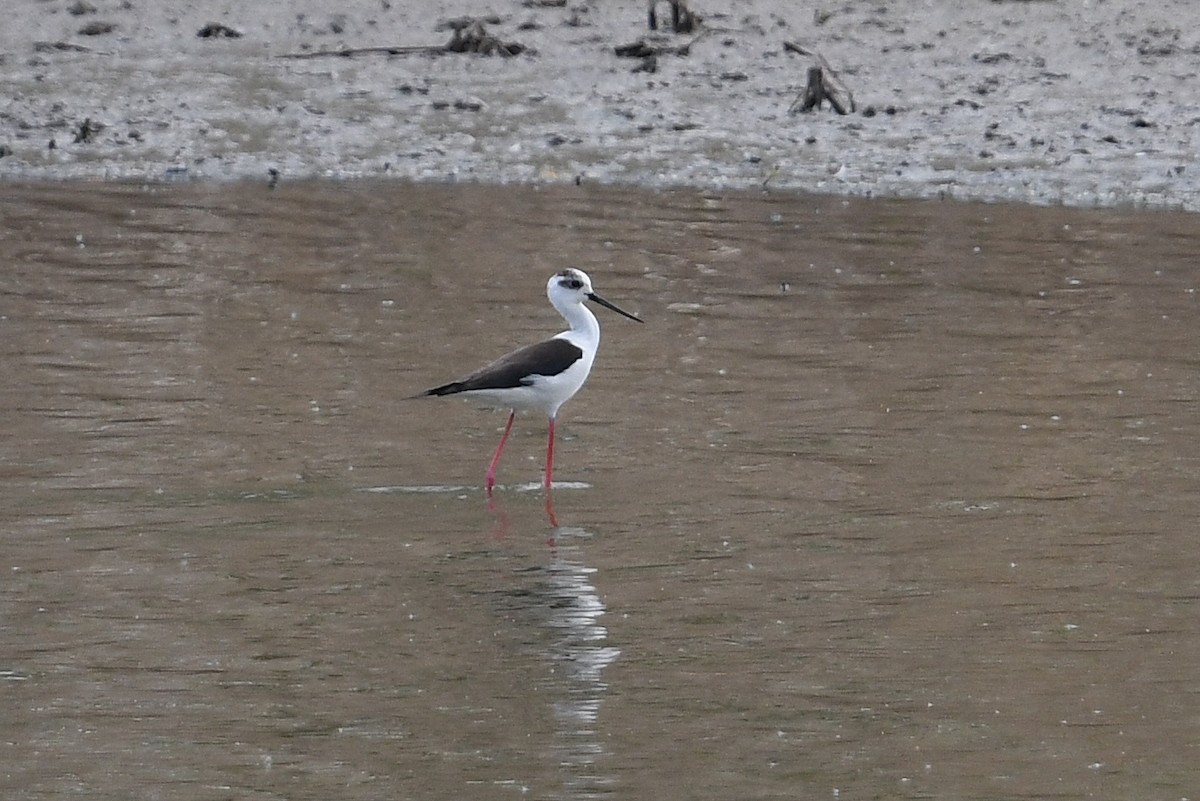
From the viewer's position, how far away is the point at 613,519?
312 inches

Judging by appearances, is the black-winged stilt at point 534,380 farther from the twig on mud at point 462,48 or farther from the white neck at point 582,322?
the twig on mud at point 462,48

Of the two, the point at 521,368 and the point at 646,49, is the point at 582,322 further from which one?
the point at 646,49

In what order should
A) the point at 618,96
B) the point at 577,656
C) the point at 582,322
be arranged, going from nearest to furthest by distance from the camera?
the point at 577,656, the point at 582,322, the point at 618,96

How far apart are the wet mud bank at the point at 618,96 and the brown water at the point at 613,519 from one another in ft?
5.96

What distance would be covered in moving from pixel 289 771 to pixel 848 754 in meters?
1.33

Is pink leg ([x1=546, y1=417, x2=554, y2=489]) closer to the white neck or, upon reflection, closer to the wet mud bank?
the white neck

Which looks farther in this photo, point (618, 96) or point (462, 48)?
point (462, 48)

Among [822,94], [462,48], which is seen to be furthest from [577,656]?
[462,48]

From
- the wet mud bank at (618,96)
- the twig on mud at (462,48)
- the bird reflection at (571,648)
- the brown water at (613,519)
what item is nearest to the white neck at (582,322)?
the brown water at (613,519)

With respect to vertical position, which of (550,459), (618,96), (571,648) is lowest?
(618,96)

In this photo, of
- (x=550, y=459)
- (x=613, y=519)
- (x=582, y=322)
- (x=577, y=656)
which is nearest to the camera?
(x=577, y=656)

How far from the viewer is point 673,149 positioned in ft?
51.4

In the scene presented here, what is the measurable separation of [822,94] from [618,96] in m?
1.53

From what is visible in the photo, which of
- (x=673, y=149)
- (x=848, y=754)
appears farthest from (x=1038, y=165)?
(x=848, y=754)
